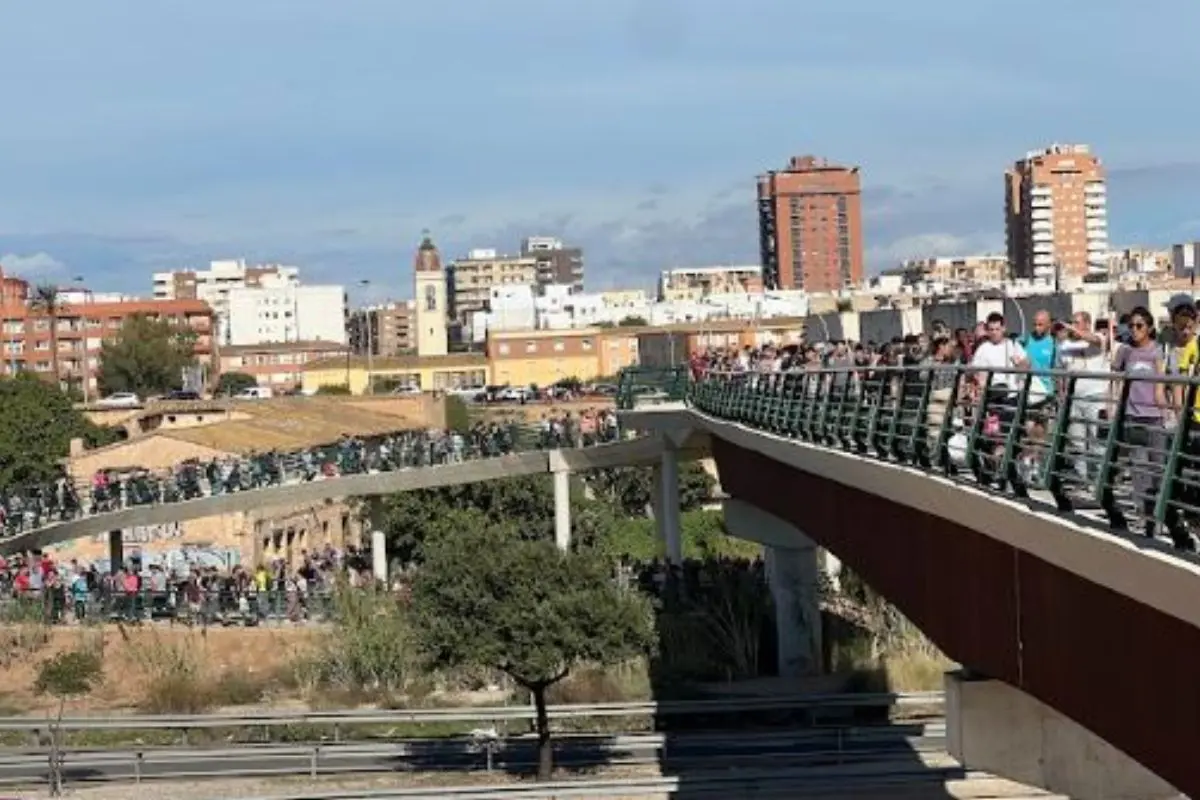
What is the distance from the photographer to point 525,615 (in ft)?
108

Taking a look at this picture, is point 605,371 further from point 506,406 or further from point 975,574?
point 975,574

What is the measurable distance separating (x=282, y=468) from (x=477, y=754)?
63.3 ft

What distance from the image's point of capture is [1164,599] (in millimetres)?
9328

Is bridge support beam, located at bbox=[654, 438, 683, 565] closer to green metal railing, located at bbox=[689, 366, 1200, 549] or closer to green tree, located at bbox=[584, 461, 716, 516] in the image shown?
green tree, located at bbox=[584, 461, 716, 516]

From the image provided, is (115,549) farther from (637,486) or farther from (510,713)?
(637,486)

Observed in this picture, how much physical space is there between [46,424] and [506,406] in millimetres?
26047

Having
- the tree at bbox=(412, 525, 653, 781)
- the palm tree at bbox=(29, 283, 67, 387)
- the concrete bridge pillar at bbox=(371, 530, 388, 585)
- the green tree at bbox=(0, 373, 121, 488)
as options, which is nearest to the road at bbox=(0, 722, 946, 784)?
the tree at bbox=(412, 525, 653, 781)

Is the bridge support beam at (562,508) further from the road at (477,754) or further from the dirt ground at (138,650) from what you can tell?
the road at (477,754)

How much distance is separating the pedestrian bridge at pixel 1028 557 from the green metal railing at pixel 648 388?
2935 cm

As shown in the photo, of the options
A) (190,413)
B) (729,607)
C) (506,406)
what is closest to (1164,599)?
(729,607)

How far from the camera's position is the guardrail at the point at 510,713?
113 ft

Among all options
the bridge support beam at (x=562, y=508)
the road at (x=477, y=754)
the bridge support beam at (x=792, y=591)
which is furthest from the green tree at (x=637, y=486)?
the road at (x=477, y=754)

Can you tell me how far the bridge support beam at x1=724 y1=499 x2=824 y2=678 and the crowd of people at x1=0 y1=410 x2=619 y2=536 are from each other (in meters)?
13.9

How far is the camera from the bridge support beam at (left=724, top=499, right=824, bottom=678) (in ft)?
128
